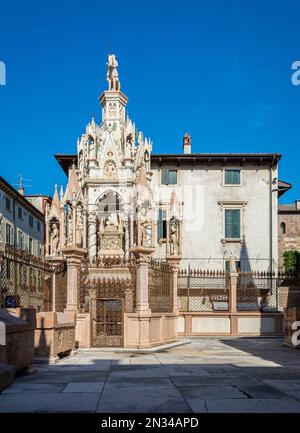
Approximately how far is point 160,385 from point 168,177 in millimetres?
31512

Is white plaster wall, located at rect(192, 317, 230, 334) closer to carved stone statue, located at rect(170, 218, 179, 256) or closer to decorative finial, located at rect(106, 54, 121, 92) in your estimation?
carved stone statue, located at rect(170, 218, 179, 256)

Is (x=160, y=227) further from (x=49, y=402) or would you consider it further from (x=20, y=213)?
(x=49, y=402)

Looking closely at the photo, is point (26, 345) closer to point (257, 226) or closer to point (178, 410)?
point (178, 410)

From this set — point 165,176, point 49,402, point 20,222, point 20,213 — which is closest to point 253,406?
point 49,402

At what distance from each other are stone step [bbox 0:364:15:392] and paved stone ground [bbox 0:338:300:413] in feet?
0.42

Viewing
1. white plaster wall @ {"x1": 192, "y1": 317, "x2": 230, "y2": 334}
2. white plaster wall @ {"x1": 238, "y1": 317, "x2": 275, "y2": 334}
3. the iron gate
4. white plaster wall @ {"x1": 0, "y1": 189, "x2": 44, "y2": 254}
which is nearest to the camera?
the iron gate

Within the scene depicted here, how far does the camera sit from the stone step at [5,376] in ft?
30.0

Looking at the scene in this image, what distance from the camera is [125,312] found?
18.9 meters

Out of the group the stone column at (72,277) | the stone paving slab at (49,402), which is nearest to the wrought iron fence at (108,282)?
the stone column at (72,277)

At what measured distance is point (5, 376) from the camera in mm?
9359

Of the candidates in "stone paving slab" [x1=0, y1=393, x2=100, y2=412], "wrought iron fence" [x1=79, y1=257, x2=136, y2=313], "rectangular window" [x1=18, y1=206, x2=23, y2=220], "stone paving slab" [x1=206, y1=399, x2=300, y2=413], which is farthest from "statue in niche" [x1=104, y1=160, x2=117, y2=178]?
"rectangular window" [x1=18, y1=206, x2=23, y2=220]

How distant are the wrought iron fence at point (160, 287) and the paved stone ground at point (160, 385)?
4.37m

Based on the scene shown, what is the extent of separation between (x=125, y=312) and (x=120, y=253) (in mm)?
6364

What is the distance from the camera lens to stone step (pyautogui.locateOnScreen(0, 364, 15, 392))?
916 centimetres
